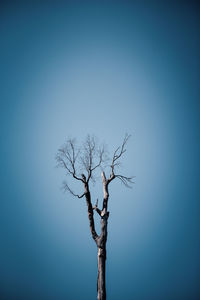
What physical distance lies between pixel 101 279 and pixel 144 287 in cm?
5314

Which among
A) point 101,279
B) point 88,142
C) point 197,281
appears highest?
point 88,142

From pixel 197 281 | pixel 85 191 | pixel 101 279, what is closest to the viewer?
pixel 101 279

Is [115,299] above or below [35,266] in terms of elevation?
below

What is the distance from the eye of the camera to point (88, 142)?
35.7 feet

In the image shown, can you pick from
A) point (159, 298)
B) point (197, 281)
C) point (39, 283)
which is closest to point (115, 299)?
point (159, 298)

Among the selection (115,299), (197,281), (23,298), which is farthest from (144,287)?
(23,298)

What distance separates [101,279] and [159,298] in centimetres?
4460

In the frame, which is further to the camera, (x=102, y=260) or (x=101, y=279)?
(x=102, y=260)

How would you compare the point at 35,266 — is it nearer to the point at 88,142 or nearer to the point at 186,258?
the point at 186,258

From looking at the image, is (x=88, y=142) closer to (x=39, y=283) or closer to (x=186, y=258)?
(x=39, y=283)

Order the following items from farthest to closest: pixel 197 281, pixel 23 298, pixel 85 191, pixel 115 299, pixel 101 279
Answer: pixel 197 281 → pixel 115 299 → pixel 23 298 → pixel 85 191 → pixel 101 279

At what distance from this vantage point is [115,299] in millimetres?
40875

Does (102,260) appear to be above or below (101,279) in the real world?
above

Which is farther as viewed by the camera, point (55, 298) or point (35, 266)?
point (35, 266)
